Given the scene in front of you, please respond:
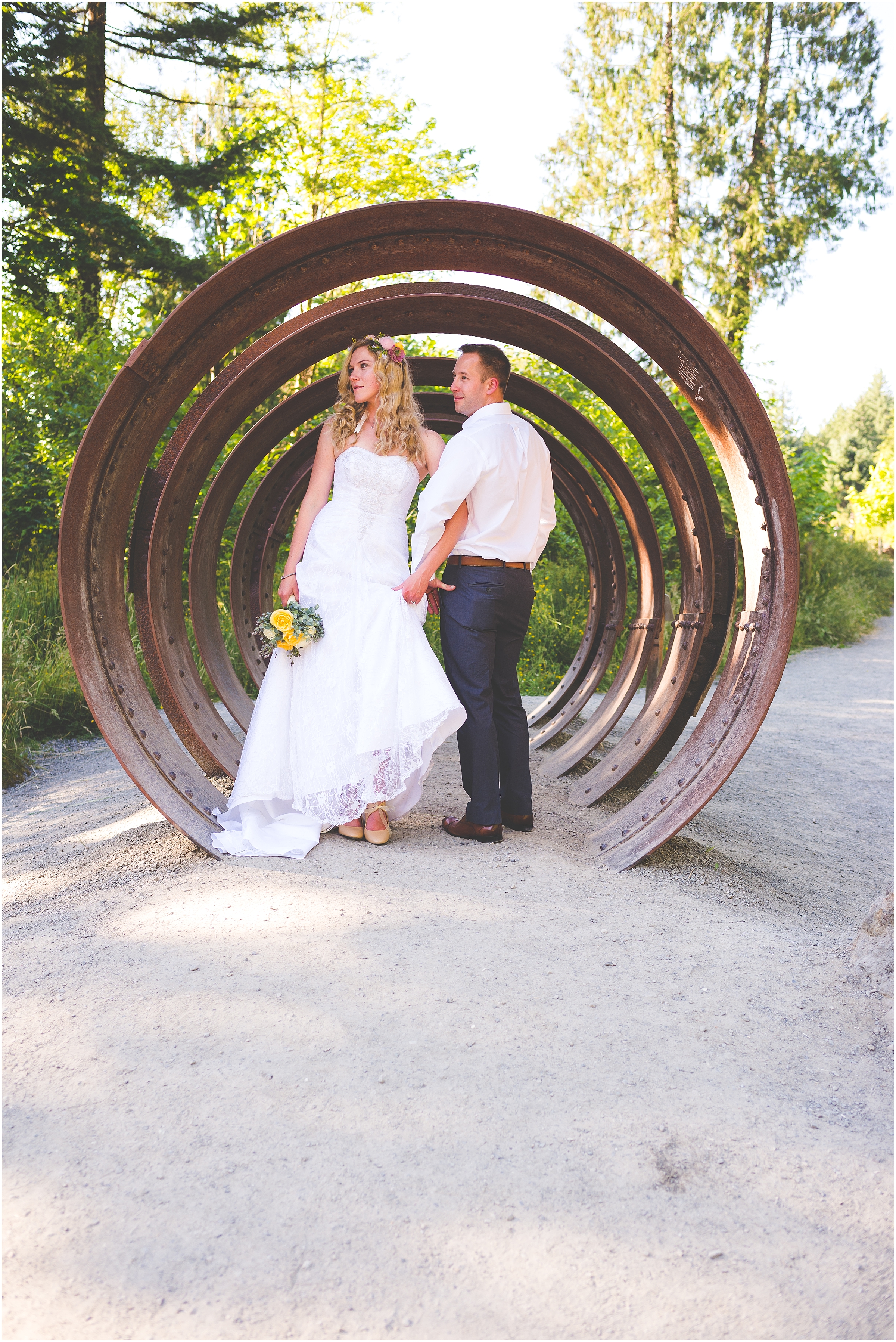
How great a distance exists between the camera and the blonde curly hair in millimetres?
4578

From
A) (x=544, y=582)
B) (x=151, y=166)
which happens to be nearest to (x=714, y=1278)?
(x=544, y=582)

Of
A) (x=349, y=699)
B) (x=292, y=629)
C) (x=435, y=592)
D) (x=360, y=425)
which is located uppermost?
(x=360, y=425)

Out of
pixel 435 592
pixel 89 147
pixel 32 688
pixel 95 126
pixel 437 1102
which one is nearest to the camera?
pixel 437 1102

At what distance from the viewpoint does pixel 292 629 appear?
4395 mm

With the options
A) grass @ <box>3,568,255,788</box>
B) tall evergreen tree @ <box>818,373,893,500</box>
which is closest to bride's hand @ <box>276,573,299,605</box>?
grass @ <box>3,568,255,788</box>

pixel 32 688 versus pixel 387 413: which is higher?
pixel 387 413

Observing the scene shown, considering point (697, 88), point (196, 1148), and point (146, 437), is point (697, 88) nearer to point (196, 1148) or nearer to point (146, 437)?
point (146, 437)

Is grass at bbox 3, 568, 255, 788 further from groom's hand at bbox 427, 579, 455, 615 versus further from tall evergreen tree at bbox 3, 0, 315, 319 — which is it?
tall evergreen tree at bbox 3, 0, 315, 319

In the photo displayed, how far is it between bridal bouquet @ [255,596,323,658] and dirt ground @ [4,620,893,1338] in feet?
2.97

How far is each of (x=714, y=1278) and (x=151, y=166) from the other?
15972 mm

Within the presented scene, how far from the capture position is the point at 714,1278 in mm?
1938

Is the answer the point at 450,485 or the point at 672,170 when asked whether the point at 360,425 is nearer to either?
the point at 450,485

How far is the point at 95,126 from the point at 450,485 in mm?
12576

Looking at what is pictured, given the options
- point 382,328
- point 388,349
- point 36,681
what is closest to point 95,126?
point 36,681
